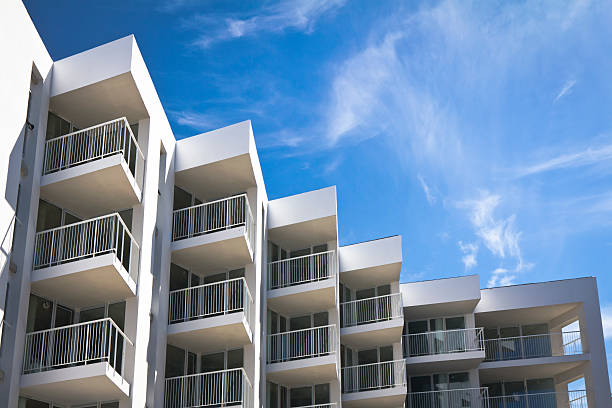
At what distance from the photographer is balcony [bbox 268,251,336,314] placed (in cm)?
2670

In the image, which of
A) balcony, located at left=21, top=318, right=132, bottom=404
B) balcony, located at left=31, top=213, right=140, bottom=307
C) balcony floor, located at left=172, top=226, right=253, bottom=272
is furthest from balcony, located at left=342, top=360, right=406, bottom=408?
balcony, located at left=21, top=318, right=132, bottom=404

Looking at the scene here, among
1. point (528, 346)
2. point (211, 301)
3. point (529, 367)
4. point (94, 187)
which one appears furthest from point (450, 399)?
point (94, 187)

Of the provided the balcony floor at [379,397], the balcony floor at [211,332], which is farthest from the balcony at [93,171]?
the balcony floor at [379,397]

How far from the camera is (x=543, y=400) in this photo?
32.4 meters

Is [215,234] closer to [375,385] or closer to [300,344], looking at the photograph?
[300,344]

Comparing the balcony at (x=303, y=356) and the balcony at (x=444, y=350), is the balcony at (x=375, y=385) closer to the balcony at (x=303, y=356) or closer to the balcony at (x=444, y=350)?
the balcony at (x=303, y=356)

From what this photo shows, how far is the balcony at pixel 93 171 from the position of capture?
61.6 ft

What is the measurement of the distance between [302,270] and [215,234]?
6.10 meters

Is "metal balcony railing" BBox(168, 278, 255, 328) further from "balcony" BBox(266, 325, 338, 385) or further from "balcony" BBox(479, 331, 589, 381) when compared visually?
"balcony" BBox(479, 331, 589, 381)

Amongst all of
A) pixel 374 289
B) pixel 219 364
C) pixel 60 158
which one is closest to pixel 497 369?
pixel 374 289

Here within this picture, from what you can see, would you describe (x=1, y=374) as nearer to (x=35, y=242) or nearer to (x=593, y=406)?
(x=35, y=242)

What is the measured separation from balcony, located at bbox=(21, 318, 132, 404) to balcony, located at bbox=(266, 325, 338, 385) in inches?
334

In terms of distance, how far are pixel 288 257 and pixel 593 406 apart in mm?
14798

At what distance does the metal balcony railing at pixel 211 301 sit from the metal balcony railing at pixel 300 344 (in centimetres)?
343
